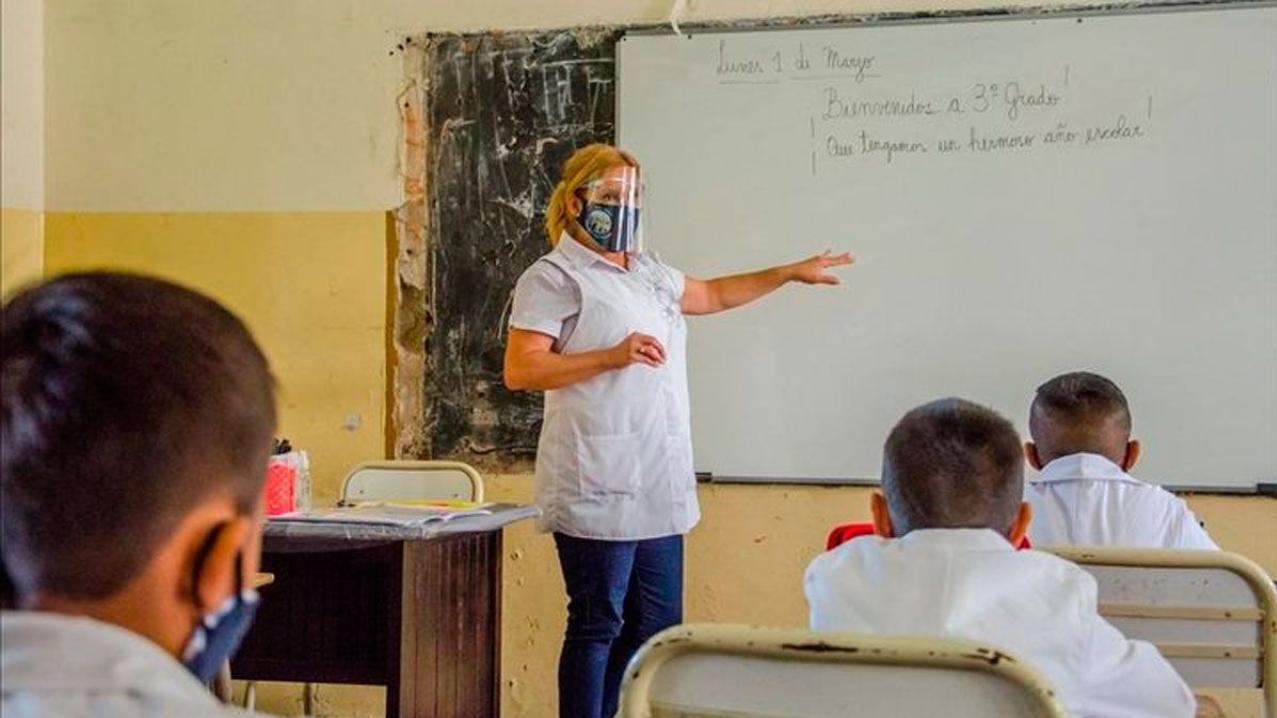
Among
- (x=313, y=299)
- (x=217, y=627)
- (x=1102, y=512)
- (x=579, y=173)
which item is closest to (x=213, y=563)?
(x=217, y=627)

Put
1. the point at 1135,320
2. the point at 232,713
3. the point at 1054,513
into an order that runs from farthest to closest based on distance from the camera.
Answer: the point at 1135,320, the point at 1054,513, the point at 232,713

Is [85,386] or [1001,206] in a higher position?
[1001,206]

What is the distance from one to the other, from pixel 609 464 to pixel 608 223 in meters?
0.50

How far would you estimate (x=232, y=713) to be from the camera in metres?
0.64

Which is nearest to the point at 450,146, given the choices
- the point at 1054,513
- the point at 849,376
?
the point at 849,376

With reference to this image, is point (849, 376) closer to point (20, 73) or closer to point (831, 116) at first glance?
point (831, 116)

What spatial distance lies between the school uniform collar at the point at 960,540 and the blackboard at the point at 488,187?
2.43 metres

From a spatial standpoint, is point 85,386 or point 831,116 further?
point 831,116

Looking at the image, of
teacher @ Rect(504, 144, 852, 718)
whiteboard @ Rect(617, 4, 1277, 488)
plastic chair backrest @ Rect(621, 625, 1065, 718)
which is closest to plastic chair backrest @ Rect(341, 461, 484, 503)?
teacher @ Rect(504, 144, 852, 718)

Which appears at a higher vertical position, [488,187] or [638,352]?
[488,187]

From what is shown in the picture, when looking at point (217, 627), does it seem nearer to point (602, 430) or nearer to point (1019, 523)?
point (1019, 523)

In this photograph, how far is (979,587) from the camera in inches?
53.9

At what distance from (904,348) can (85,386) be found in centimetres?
309

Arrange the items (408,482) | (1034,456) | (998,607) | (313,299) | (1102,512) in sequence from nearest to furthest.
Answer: (998,607) → (1102,512) → (1034,456) → (408,482) → (313,299)
